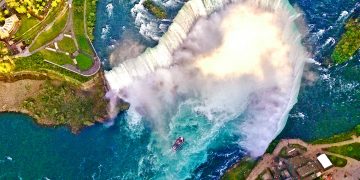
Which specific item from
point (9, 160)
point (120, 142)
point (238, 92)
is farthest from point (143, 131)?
point (9, 160)

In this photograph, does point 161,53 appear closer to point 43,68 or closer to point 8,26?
point 43,68

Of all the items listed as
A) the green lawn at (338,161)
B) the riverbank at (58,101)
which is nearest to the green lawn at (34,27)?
the riverbank at (58,101)

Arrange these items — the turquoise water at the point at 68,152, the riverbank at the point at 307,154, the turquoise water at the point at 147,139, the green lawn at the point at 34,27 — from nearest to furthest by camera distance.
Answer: the riverbank at the point at 307,154 → the turquoise water at the point at 147,139 → the turquoise water at the point at 68,152 → the green lawn at the point at 34,27

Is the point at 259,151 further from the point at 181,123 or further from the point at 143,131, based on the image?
the point at 143,131

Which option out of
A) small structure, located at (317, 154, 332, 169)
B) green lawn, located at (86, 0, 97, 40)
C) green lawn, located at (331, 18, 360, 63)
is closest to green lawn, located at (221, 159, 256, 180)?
small structure, located at (317, 154, 332, 169)

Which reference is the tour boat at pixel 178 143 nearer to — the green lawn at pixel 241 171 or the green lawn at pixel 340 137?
the green lawn at pixel 241 171
